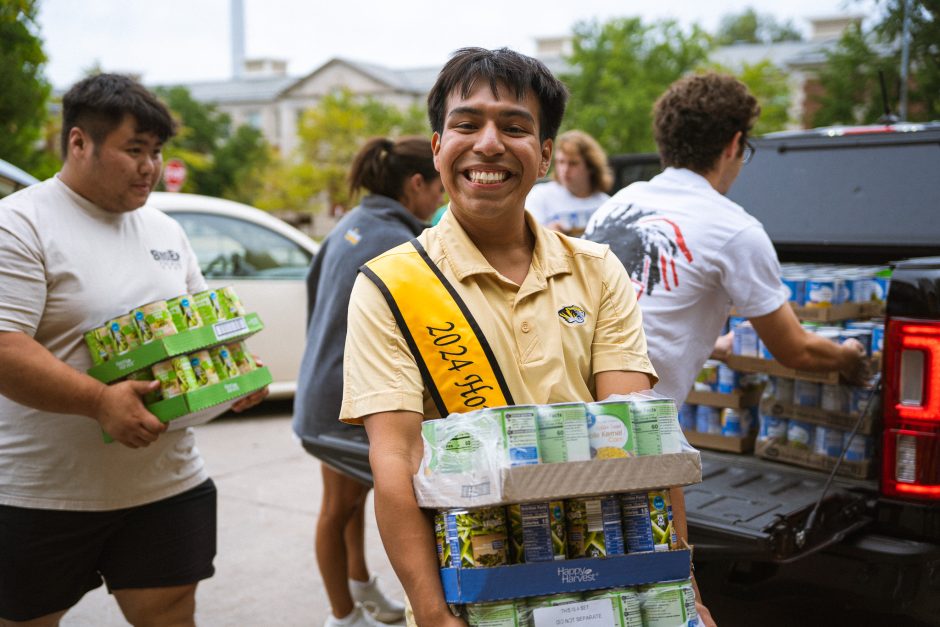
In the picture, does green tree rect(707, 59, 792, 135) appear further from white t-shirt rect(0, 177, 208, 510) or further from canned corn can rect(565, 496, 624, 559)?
canned corn can rect(565, 496, 624, 559)

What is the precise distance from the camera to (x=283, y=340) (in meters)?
7.96

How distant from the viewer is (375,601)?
4.23 m

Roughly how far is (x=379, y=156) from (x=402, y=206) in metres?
0.24

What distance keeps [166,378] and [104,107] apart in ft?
2.73

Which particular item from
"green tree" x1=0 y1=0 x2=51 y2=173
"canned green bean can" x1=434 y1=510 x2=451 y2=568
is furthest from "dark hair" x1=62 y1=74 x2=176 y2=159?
"green tree" x1=0 y1=0 x2=51 y2=173

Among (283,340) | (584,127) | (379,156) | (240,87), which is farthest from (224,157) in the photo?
(379,156)

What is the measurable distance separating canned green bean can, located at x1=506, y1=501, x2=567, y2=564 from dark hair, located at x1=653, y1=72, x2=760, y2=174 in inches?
78.2

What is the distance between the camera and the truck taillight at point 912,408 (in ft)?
8.93

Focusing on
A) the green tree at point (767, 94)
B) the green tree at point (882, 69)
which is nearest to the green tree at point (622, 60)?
the green tree at point (767, 94)

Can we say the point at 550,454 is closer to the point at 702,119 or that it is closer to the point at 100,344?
the point at 100,344

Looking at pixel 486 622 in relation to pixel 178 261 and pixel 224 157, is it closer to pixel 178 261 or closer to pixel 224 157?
pixel 178 261

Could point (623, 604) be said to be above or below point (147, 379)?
below

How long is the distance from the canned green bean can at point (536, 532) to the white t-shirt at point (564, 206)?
581 centimetres

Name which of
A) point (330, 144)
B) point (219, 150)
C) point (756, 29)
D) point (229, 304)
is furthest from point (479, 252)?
point (756, 29)
